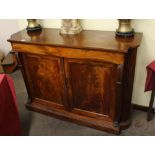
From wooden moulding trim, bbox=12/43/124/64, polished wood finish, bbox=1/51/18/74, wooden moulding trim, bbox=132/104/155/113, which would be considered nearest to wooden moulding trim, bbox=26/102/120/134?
wooden moulding trim, bbox=132/104/155/113

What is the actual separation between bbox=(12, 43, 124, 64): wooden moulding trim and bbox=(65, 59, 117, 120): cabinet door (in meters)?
0.05

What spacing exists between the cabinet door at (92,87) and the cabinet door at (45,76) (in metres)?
0.10

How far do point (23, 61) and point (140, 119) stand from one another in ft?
Result: 4.25

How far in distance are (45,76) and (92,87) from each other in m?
0.47

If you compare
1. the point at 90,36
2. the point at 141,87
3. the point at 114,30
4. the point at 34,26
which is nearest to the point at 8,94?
the point at 34,26

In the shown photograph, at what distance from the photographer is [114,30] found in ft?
5.52

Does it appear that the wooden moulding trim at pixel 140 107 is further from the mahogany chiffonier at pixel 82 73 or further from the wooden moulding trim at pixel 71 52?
the wooden moulding trim at pixel 71 52

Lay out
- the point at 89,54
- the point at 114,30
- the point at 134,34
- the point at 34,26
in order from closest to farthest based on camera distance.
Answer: the point at 89,54 < the point at 134,34 < the point at 114,30 < the point at 34,26

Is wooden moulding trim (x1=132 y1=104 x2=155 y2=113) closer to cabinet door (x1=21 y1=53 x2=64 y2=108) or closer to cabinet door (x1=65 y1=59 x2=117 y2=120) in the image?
cabinet door (x1=65 y1=59 x2=117 y2=120)

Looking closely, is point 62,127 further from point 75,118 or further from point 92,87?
point 92,87

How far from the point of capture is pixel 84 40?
1545 mm

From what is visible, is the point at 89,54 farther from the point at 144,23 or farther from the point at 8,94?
the point at 8,94

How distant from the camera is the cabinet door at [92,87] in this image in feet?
4.98

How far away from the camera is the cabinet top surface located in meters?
1.40
